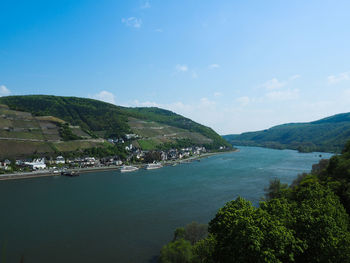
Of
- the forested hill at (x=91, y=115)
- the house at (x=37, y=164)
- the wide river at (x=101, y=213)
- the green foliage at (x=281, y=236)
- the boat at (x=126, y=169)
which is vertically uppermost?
the forested hill at (x=91, y=115)

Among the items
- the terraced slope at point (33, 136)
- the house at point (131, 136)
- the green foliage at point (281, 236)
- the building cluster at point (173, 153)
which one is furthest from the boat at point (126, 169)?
the green foliage at point (281, 236)

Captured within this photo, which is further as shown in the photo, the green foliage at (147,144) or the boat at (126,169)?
the green foliage at (147,144)

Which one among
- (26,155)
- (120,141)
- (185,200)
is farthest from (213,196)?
(120,141)

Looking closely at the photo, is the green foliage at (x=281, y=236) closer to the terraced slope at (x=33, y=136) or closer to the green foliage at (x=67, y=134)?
the terraced slope at (x=33, y=136)

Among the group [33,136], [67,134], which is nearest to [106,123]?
[67,134]

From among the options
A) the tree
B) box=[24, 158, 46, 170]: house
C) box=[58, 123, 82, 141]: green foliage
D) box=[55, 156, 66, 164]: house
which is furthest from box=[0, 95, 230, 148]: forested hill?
the tree

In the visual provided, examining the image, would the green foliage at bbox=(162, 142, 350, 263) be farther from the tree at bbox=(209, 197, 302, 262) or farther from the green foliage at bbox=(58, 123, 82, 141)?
the green foliage at bbox=(58, 123, 82, 141)

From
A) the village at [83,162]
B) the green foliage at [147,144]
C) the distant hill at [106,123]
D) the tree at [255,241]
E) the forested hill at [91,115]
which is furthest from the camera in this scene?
the forested hill at [91,115]
